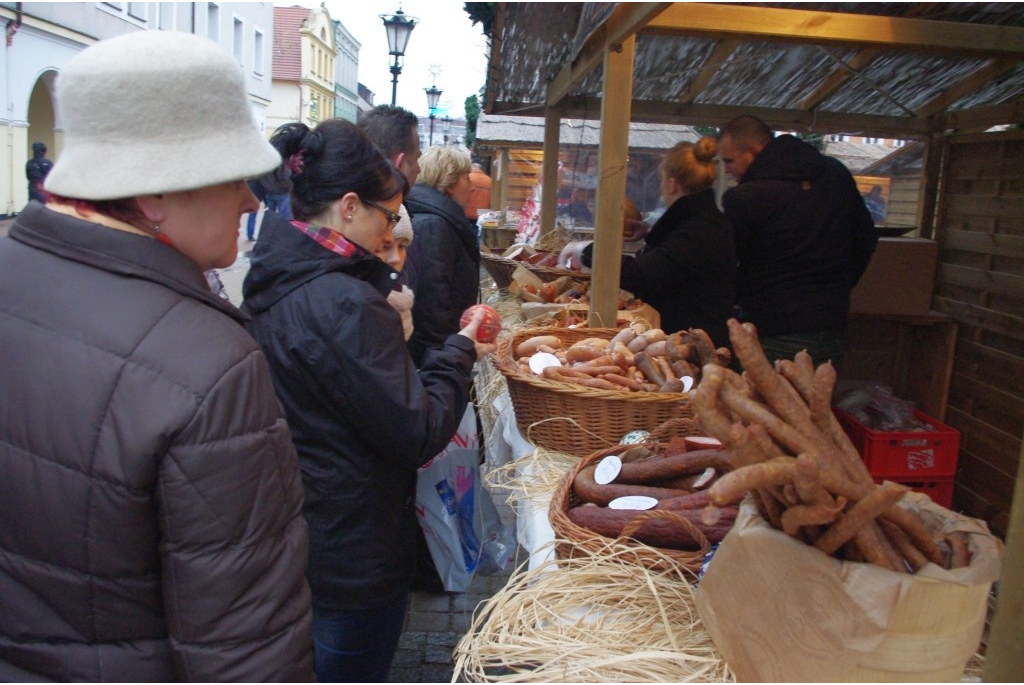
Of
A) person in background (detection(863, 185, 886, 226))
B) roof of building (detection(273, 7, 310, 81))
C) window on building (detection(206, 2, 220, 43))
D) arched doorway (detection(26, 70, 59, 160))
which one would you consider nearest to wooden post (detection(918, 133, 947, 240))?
person in background (detection(863, 185, 886, 226))

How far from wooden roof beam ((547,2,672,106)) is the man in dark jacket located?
80cm

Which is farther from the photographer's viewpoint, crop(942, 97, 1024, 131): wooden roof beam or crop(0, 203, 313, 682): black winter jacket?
crop(942, 97, 1024, 131): wooden roof beam

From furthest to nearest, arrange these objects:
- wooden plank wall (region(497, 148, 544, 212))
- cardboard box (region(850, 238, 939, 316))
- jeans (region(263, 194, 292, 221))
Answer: wooden plank wall (region(497, 148, 544, 212)), cardboard box (region(850, 238, 939, 316)), jeans (region(263, 194, 292, 221))

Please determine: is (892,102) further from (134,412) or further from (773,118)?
(134,412)

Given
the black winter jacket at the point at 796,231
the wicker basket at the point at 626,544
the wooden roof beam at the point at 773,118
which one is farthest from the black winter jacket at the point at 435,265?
the wooden roof beam at the point at 773,118

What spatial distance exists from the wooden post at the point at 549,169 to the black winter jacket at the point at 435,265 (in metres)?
2.83

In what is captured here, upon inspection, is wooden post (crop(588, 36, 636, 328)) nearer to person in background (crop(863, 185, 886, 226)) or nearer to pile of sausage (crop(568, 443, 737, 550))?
pile of sausage (crop(568, 443, 737, 550))

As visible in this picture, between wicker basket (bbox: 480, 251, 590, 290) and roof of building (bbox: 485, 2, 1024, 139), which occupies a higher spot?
roof of building (bbox: 485, 2, 1024, 139)

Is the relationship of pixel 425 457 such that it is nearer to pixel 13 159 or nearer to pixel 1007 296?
pixel 1007 296

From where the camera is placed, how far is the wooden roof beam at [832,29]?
11.6 feet

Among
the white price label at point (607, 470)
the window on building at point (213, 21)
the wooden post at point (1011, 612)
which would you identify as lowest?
the white price label at point (607, 470)

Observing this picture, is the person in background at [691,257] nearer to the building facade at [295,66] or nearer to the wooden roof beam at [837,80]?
the wooden roof beam at [837,80]

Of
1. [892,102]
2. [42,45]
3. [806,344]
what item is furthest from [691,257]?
[42,45]

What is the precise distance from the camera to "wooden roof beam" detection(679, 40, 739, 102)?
5.37 meters
